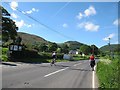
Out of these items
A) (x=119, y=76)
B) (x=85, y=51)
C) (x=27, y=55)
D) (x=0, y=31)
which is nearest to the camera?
(x=119, y=76)

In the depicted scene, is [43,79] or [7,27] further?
[7,27]

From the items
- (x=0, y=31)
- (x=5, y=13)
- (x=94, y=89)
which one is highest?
(x=5, y=13)

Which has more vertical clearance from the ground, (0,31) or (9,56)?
(0,31)

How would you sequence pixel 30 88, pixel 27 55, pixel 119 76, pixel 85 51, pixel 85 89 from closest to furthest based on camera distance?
pixel 30 88 < pixel 85 89 < pixel 119 76 < pixel 27 55 < pixel 85 51

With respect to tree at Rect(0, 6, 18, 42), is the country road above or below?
below

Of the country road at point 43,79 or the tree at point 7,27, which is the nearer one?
the country road at point 43,79

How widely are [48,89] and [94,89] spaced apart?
259 cm

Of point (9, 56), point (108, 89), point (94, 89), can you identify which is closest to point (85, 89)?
point (94, 89)

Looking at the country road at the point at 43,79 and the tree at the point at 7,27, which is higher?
the tree at the point at 7,27

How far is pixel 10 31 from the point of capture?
42.0m

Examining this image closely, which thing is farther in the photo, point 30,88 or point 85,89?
point 85,89

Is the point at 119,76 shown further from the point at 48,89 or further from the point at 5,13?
the point at 5,13

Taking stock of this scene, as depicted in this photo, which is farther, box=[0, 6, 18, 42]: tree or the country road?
box=[0, 6, 18, 42]: tree

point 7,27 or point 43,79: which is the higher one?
point 7,27
